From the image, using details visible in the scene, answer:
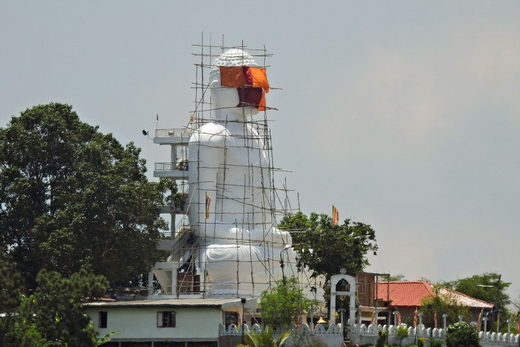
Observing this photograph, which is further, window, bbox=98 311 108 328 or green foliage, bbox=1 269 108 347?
window, bbox=98 311 108 328

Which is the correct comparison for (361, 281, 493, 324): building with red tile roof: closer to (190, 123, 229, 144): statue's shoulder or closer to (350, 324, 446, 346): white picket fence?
(190, 123, 229, 144): statue's shoulder

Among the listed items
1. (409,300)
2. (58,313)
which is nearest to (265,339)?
(58,313)

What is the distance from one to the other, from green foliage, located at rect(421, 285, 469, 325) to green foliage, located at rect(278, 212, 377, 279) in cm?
498

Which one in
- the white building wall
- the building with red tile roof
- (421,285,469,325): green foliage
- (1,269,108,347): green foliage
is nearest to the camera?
(1,269,108,347): green foliage

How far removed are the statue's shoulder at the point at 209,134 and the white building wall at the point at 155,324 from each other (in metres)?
15.2

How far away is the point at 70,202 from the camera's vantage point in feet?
258

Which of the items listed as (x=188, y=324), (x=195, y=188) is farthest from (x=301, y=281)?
(x=188, y=324)

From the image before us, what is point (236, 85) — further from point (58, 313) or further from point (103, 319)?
point (58, 313)

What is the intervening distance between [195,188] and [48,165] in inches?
367

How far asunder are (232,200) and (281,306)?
1321 cm

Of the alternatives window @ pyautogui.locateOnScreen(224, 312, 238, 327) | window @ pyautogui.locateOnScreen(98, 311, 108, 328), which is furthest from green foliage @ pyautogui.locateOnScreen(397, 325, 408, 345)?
window @ pyautogui.locateOnScreen(98, 311, 108, 328)

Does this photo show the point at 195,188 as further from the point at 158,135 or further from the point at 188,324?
the point at 188,324

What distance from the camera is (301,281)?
282 feet

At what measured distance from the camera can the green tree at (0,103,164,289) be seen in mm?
77250
